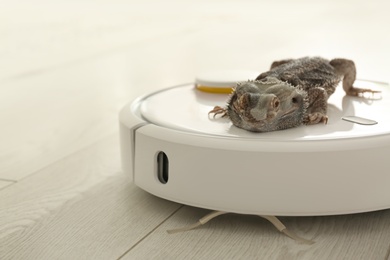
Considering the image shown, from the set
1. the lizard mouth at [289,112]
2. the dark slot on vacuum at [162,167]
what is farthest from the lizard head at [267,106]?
the dark slot on vacuum at [162,167]

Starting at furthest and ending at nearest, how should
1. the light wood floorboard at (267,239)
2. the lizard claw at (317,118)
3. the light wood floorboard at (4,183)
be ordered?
the light wood floorboard at (4,183)
the lizard claw at (317,118)
the light wood floorboard at (267,239)

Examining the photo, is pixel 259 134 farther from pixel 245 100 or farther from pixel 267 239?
pixel 267 239

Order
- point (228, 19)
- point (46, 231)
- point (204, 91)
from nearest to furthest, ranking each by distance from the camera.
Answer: point (46, 231) → point (204, 91) → point (228, 19)

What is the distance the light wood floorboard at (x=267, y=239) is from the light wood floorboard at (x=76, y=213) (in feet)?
0.18

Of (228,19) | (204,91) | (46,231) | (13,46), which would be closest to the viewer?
(46,231)

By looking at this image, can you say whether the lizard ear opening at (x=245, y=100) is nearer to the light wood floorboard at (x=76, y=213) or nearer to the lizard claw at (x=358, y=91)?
the light wood floorboard at (x=76, y=213)

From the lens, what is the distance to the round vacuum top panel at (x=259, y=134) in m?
1.15

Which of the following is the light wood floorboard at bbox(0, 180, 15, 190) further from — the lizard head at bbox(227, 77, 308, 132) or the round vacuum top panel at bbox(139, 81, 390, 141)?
the lizard head at bbox(227, 77, 308, 132)

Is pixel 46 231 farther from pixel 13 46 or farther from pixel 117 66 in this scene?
pixel 13 46

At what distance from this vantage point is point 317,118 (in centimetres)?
121

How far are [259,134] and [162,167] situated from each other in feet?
0.69

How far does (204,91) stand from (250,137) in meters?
0.44

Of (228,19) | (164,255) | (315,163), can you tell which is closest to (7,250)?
(164,255)

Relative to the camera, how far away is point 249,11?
5273mm
